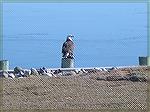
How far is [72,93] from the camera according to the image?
12578 millimetres

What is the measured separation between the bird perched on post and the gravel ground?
181 centimetres

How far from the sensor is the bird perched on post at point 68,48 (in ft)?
54.6

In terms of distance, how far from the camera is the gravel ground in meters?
11.5

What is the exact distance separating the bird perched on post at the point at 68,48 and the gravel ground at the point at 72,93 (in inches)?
71.3

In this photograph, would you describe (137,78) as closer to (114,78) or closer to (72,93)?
(114,78)

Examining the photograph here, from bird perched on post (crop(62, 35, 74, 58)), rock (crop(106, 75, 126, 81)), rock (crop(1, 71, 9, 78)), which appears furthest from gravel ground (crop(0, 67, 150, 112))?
bird perched on post (crop(62, 35, 74, 58))

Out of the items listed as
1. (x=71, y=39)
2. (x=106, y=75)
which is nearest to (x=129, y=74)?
(x=106, y=75)

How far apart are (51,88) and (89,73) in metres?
2.65

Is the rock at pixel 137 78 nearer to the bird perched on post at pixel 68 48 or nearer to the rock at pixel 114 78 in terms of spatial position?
the rock at pixel 114 78

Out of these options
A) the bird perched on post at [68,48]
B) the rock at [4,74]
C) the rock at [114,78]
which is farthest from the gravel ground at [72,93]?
the bird perched on post at [68,48]

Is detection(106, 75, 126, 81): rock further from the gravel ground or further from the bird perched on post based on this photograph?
the bird perched on post

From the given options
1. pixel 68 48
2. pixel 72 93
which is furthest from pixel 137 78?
pixel 68 48

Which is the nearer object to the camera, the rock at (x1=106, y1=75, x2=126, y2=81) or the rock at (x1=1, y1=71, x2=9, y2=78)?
the rock at (x1=106, y1=75, x2=126, y2=81)

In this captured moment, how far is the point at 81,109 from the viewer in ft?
36.6
